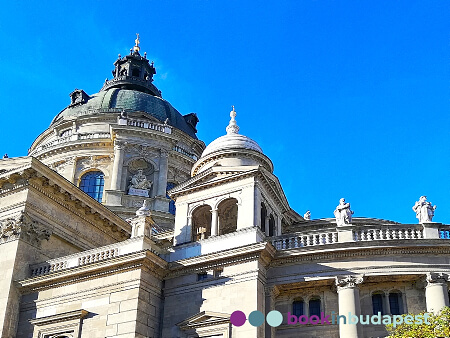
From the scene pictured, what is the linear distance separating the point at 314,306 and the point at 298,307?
0.69 meters

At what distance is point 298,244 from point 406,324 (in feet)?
20.4

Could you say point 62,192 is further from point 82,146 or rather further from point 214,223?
point 82,146

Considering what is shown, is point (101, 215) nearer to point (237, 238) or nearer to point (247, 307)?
point (237, 238)

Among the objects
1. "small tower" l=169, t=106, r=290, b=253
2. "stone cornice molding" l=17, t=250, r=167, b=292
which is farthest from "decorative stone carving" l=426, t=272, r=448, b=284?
"stone cornice molding" l=17, t=250, r=167, b=292

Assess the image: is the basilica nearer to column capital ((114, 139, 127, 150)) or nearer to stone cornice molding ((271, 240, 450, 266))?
stone cornice molding ((271, 240, 450, 266))

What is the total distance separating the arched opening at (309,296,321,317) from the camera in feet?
90.9

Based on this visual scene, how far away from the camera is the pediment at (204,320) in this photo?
26609 mm

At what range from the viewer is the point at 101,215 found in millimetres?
35500

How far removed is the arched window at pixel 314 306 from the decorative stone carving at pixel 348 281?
4.37 ft

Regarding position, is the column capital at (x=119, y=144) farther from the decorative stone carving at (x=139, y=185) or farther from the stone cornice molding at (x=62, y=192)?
the stone cornice molding at (x=62, y=192)

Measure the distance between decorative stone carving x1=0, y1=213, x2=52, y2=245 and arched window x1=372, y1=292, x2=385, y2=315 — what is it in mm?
15912

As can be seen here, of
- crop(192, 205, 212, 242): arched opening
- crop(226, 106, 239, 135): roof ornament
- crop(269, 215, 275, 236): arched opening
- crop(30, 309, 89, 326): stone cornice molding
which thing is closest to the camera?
crop(30, 309, 89, 326): stone cornice molding

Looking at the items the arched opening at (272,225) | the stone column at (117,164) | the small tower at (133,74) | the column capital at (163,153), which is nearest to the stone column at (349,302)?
the arched opening at (272,225)

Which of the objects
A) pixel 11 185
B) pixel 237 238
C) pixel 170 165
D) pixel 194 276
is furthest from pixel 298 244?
pixel 170 165
